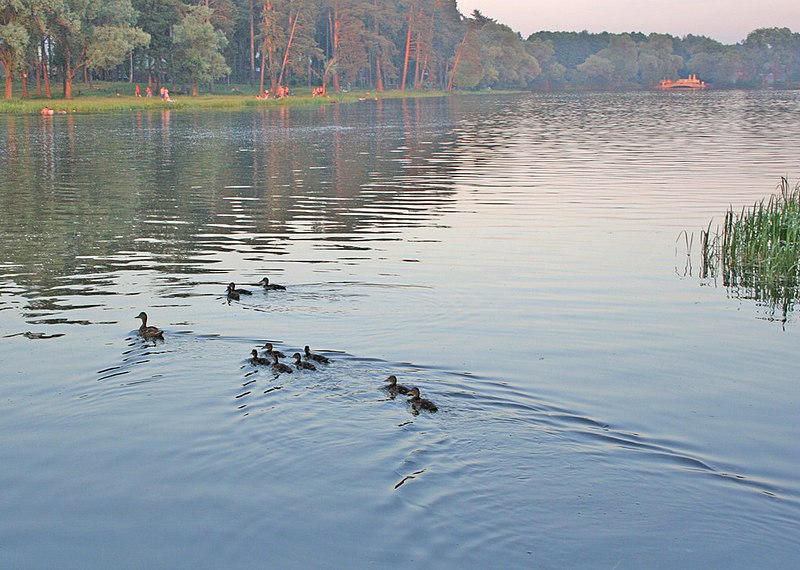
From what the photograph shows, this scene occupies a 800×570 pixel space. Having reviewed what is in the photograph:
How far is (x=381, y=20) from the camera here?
177500 mm

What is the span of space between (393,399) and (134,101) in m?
95.4

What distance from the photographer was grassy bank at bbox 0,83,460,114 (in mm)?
89750

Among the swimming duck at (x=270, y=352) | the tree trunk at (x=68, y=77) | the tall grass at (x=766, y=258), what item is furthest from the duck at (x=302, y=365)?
the tree trunk at (x=68, y=77)

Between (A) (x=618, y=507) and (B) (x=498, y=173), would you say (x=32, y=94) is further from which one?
(A) (x=618, y=507)

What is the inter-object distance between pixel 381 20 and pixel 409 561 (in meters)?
176

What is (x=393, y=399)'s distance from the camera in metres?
12.4

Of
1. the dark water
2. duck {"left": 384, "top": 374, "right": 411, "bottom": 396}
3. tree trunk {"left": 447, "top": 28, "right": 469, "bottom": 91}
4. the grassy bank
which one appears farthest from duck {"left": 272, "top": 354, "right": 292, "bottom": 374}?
tree trunk {"left": 447, "top": 28, "right": 469, "bottom": 91}

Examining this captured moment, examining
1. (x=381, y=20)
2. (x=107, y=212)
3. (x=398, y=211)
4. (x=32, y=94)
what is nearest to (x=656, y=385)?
(x=398, y=211)

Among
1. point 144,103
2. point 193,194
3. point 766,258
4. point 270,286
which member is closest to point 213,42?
point 144,103

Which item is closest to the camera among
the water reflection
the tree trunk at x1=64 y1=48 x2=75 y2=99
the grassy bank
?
the water reflection

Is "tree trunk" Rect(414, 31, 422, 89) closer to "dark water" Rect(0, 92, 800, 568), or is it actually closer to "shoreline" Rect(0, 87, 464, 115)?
"shoreline" Rect(0, 87, 464, 115)

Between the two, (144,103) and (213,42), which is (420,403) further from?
(213,42)

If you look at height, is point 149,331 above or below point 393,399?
above

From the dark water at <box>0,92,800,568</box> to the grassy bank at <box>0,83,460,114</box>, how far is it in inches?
2527
